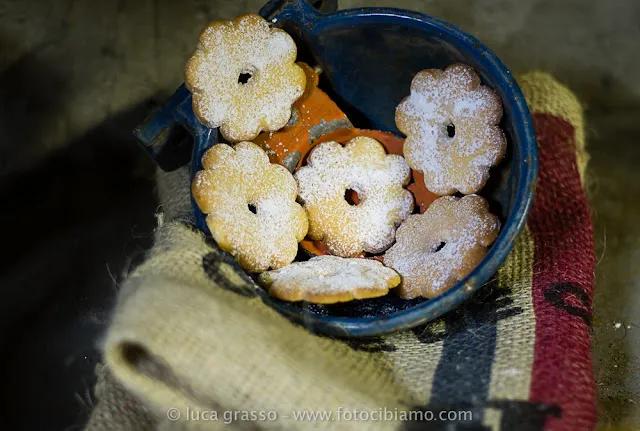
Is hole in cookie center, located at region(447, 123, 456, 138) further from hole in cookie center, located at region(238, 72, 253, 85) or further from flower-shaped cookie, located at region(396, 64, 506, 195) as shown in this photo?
hole in cookie center, located at region(238, 72, 253, 85)

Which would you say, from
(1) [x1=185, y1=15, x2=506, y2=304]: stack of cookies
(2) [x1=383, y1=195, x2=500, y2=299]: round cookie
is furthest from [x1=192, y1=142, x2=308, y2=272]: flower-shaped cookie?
(2) [x1=383, y1=195, x2=500, y2=299]: round cookie

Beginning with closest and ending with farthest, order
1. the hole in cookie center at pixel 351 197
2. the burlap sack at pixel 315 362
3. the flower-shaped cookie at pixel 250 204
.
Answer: the burlap sack at pixel 315 362, the flower-shaped cookie at pixel 250 204, the hole in cookie center at pixel 351 197

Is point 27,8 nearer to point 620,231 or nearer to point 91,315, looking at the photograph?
point 91,315

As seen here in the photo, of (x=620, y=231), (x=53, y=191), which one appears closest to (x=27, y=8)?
(x=53, y=191)

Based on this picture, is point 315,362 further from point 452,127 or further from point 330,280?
point 452,127

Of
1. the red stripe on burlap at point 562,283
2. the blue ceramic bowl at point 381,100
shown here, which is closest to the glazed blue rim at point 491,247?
the blue ceramic bowl at point 381,100

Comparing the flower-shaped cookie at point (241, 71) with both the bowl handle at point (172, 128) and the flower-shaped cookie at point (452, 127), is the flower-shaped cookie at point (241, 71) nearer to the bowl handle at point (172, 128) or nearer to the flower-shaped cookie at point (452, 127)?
the bowl handle at point (172, 128)
